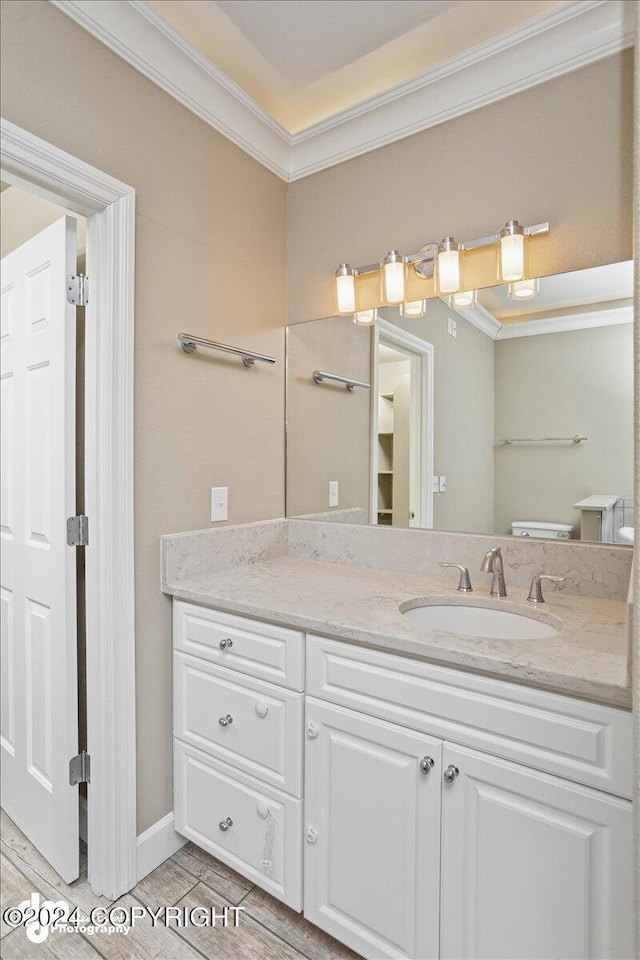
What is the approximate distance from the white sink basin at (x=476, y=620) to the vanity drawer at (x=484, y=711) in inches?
10.9

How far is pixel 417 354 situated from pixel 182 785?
5.41ft

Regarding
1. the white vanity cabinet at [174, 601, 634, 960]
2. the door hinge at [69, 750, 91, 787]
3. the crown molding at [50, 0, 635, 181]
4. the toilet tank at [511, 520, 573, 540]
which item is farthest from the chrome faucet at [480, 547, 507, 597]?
the crown molding at [50, 0, 635, 181]

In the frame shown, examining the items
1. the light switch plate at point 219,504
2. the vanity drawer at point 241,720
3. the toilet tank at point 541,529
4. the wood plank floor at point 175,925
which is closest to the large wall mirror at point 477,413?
Answer: the toilet tank at point 541,529

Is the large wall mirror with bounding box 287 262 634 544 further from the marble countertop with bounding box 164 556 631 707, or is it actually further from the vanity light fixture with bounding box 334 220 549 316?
the marble countertop with bounding box 164 556 631 707

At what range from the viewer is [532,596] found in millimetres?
1409

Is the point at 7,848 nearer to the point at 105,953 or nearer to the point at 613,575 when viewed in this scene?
the point at 105,953

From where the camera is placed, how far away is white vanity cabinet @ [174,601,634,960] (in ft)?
3.02

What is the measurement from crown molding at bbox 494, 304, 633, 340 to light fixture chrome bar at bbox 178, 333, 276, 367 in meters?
0.86

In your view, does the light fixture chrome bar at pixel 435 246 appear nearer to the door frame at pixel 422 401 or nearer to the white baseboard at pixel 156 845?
the door frame at pixel 422 401

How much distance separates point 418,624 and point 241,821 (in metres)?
0.81

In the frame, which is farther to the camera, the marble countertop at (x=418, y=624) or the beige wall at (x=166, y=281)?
the beige wall at (x=166, y=281)

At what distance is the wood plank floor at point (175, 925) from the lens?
51.0 inches

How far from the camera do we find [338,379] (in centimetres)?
202

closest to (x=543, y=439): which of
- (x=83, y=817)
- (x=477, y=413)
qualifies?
(x=477, y=413)
